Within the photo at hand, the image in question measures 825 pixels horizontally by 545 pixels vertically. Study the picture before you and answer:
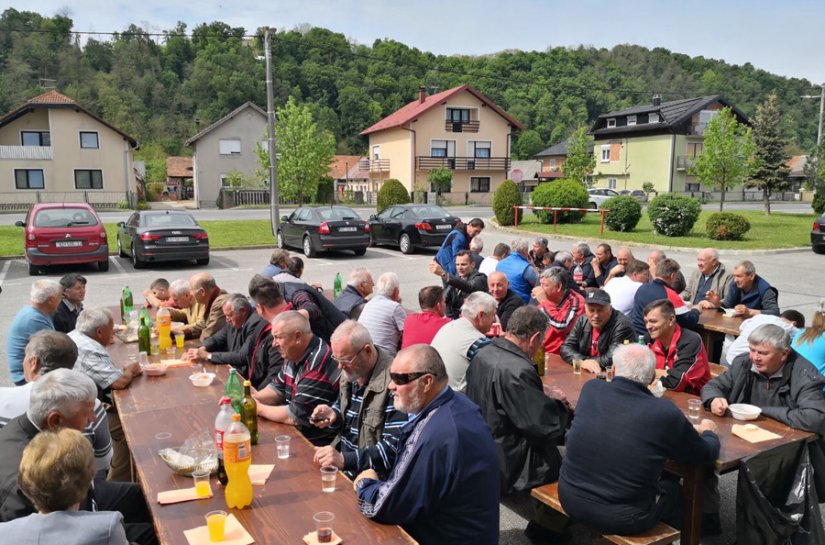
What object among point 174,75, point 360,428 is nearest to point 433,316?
point 360,428

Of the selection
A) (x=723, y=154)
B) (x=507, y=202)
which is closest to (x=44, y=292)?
→ (x=507, y=202)

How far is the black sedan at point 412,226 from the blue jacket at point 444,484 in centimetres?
1612

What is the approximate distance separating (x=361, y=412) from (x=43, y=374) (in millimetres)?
1990

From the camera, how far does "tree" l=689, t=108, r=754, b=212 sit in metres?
28.5

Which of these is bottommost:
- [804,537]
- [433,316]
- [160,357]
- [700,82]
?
[804,537]

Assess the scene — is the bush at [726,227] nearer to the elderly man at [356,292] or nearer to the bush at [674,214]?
the bush at [674,214]

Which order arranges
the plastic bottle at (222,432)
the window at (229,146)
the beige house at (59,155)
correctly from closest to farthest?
the plastic bottle at (222,432) → the beige house at (59,155) → the window at (229,146)

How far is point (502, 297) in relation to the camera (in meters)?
7.26

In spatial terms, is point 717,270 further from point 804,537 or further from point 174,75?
point 174,75

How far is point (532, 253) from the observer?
10.4m

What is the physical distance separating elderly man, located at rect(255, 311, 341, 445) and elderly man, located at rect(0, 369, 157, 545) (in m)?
1.02

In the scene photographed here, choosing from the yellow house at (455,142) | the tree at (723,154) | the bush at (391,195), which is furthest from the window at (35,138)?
the tree at (723,154)

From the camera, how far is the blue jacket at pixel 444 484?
279 cm

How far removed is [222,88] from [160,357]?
8112cm
